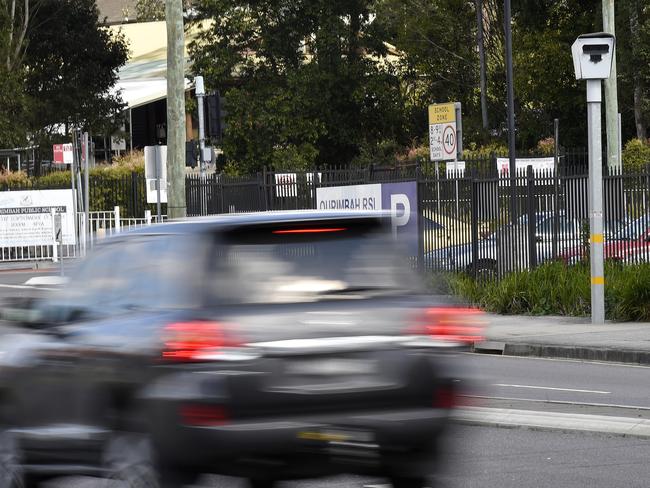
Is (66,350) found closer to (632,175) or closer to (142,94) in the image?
(632,175)

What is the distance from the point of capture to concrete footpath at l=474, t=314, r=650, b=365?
16.4 meters

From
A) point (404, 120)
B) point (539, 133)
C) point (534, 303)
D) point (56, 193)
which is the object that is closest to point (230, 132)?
point (404, 120)

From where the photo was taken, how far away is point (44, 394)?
7.57 metres

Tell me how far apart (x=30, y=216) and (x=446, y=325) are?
3164 cm

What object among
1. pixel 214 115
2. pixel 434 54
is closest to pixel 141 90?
pixel 434 54

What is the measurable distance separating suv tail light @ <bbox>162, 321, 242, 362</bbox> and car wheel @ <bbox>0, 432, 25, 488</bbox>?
1.70 m

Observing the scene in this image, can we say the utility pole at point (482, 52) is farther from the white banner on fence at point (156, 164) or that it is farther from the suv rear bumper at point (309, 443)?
the suv rear bumper at point (309, 443)

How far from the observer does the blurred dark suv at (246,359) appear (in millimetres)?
6574

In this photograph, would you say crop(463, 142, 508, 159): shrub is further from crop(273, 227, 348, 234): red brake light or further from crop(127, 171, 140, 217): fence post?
crop(273, 227, 348, 234): red brake light

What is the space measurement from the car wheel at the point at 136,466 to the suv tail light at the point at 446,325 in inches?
56.8

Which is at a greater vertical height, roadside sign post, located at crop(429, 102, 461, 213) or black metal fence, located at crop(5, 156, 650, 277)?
roadside sign post, located at crop(429, 102, 461, 213)

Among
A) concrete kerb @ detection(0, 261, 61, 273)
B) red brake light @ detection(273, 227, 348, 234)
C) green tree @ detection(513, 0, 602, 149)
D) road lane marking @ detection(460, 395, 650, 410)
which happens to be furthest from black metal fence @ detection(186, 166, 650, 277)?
green tree @ detection(513, 0, 602, 149)

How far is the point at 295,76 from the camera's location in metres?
57.6

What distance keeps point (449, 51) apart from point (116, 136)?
1679 centimetres
